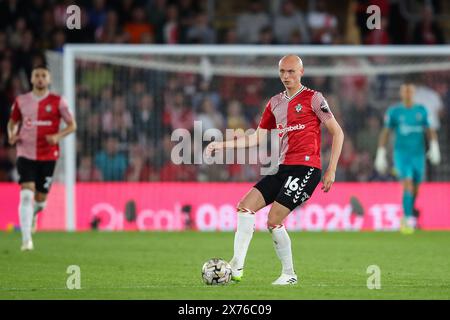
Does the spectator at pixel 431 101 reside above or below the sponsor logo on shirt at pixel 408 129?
above

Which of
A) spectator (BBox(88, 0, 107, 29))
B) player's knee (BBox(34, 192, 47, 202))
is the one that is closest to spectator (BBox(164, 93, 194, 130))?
spectator (BBox(88, 0, 107, 29))

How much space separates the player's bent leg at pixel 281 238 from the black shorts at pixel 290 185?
70 mm

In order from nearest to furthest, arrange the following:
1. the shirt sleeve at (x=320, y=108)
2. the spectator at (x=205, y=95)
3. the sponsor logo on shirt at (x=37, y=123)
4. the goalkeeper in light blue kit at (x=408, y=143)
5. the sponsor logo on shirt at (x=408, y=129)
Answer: the shirt sleeve at (x=320, y=108)
the sponsor logo on shirt at (x=37, y=123)
the goalkeeper in light blue kit at (x=408, y=143)
the sponsor logo on shirt at (x=408, y=129)
the spectator at (x=205, y=95)

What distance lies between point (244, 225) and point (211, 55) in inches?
436

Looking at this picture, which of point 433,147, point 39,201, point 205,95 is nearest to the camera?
point 39,201

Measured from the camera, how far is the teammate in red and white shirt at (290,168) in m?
10.1

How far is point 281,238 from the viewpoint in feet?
33.2

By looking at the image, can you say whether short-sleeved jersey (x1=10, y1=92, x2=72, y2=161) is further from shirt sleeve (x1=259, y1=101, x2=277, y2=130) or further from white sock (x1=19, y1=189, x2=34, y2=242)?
shirt sleeve (x1=259, y1=101, x2=277, y2=130)

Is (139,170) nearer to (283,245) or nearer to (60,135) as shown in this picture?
(60,135)

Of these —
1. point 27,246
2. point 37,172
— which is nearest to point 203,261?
point 27,246

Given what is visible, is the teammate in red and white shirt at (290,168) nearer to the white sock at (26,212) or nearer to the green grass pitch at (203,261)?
the green grass pitch at (203,261)

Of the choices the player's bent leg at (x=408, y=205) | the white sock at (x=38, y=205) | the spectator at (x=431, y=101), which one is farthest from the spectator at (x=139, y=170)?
the spectator at (x=431, y=101)

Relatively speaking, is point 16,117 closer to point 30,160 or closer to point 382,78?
point 30,160
